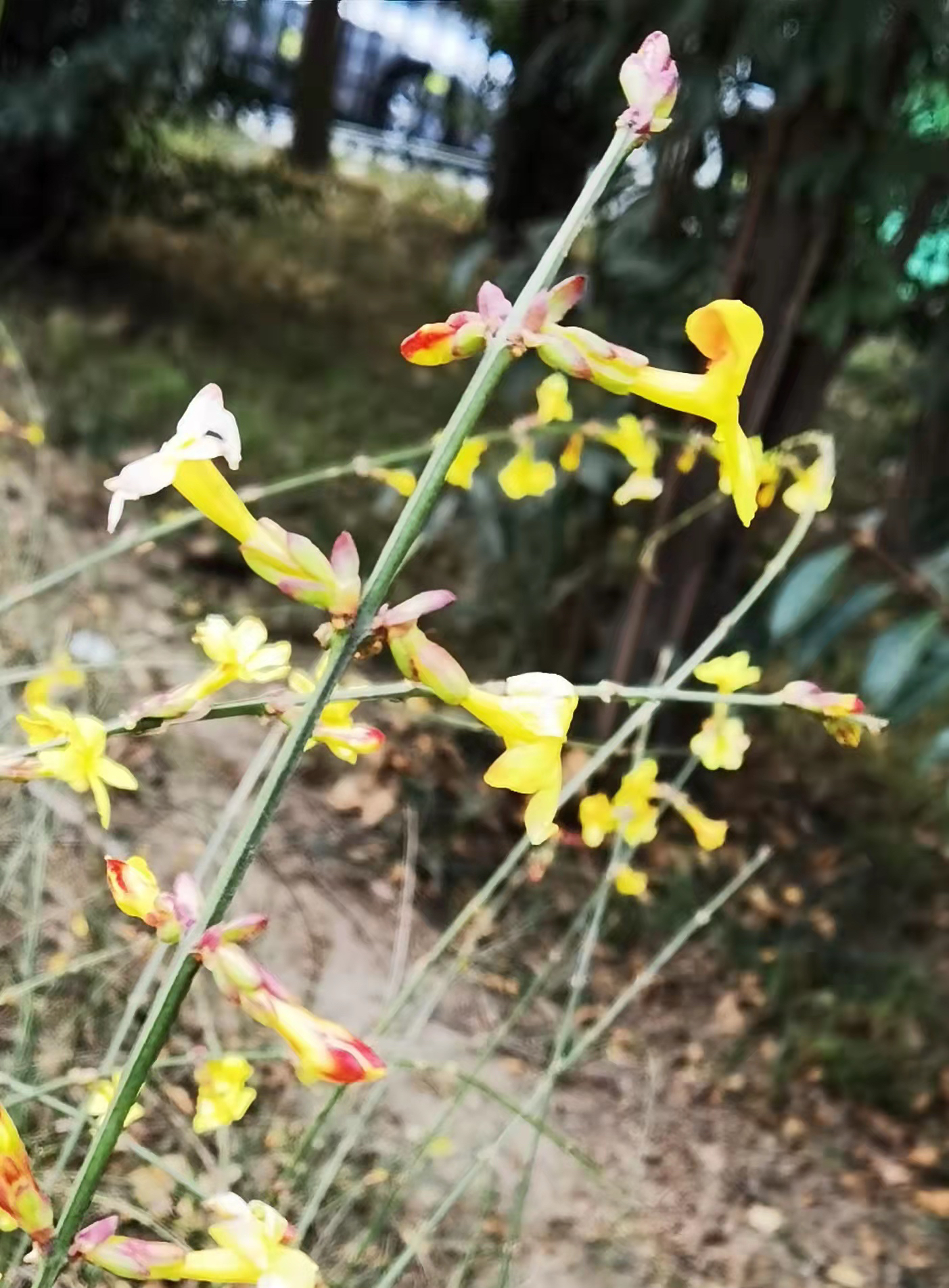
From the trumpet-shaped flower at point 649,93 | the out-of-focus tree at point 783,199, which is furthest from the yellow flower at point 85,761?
the out-of-focus tree at point 783,199

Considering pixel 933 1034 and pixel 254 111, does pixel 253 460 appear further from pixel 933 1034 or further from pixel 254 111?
pixel 933 1034

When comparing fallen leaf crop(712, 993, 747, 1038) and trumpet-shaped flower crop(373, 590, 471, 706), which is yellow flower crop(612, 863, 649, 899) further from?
fallen leaf crop(712, 993, 747, 1038)

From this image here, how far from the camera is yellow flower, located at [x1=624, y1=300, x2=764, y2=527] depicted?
36 cm

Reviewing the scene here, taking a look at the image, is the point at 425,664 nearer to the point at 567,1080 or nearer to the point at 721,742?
the point at 721,742

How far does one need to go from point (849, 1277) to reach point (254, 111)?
2.91 meters

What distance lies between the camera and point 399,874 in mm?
1824

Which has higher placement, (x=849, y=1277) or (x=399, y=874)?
(x=399, y=874)

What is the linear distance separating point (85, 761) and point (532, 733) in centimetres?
20

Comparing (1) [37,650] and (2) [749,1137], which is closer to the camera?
(1) [37,650]

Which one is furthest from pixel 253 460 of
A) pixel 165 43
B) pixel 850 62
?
pixel 850 62

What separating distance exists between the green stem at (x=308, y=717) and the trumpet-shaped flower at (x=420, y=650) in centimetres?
1

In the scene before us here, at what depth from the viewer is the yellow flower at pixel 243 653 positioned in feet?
1.66

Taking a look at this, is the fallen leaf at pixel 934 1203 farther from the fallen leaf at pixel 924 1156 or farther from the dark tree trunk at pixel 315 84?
the dark tree trunk at pixel 315 84

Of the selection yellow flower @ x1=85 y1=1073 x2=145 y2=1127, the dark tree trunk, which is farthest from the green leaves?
the dark tree trunk
